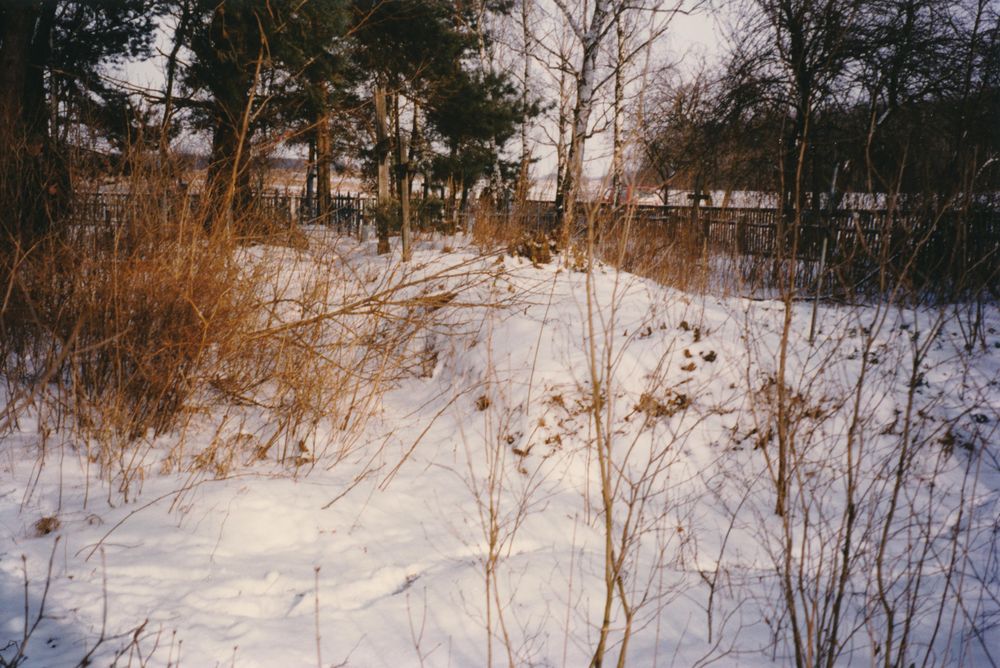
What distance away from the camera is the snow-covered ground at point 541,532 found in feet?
7.47

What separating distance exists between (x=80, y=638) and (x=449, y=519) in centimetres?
178

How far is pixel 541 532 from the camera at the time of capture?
346 centimetres

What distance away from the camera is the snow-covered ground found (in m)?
2.28

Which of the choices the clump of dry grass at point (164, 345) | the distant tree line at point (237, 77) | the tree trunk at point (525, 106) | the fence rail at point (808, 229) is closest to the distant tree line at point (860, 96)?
the fence rail at point (808, 229)

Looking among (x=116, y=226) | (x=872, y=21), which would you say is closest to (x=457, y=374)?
(x=116, y=226)

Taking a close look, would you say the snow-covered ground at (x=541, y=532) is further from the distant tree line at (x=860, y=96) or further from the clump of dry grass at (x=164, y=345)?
the distant tree line at (x=860, y=96)

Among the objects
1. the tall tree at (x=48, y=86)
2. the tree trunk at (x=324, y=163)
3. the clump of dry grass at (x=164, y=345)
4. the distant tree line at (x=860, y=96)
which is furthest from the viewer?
the distant tree line at (x=860, y=96)

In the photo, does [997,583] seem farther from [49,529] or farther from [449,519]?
[49,529]

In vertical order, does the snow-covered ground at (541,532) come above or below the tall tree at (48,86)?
below

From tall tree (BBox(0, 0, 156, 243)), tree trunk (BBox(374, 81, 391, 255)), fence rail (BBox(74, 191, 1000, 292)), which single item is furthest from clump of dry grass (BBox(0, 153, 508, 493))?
tree trunk (BBox(374, 81, 391, 255))

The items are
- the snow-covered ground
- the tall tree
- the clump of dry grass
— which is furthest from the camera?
the tall tree

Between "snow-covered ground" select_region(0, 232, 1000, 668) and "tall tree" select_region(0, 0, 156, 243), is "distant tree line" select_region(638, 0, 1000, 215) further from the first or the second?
"tall tree" select_region(0, 0, 156, 243)

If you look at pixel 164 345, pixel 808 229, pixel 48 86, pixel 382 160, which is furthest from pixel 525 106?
pixel 164 345

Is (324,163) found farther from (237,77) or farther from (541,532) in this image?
(541,532)
